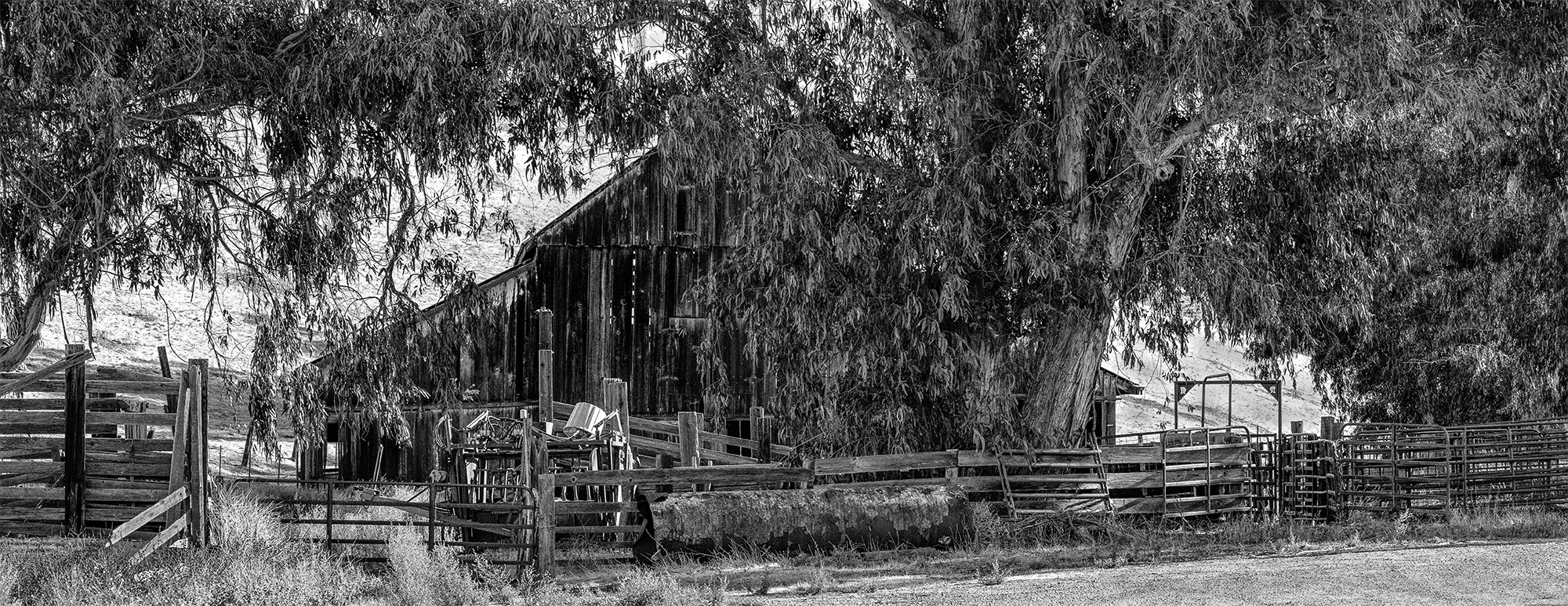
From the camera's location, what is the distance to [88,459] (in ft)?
49.7

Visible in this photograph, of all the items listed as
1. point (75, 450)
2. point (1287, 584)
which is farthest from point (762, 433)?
point (1287, 584)

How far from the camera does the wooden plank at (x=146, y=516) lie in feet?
37.5

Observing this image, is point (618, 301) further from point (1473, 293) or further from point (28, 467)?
point (1473, 293)

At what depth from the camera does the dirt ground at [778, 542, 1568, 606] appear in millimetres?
10984

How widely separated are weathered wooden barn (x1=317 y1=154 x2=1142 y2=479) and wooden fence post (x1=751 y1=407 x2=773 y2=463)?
1.19ft

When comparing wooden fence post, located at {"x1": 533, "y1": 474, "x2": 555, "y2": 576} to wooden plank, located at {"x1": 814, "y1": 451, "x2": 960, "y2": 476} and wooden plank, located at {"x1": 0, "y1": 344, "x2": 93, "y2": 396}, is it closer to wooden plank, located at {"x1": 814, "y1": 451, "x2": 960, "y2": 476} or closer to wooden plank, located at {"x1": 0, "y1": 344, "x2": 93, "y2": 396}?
wooden plank, located at {"x1": 814, "y1": 451, "x2": 960, "y2": 476}

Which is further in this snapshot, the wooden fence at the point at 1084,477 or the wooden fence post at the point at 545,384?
the wooden fence post at the point at 545,384

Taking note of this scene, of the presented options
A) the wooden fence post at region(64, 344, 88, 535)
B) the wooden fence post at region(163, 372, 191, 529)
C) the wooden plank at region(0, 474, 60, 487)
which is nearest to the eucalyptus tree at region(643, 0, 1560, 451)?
the wooden fence post at region(163, 372, 191, 529)

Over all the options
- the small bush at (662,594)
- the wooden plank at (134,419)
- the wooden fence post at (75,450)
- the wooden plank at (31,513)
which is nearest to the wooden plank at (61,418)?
the wooden plank at (134,419)

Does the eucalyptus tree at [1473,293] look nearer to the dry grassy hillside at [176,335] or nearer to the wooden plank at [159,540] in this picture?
the wooden plank at [159,540]

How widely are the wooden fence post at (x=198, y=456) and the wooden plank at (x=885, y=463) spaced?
19.1ft

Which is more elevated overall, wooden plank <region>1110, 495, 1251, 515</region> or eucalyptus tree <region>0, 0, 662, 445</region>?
eucalyptus tree <region>0, 0, 662, 445</region>

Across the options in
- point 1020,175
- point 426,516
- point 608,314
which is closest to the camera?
point 1020,175

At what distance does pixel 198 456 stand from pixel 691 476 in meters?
4.54
